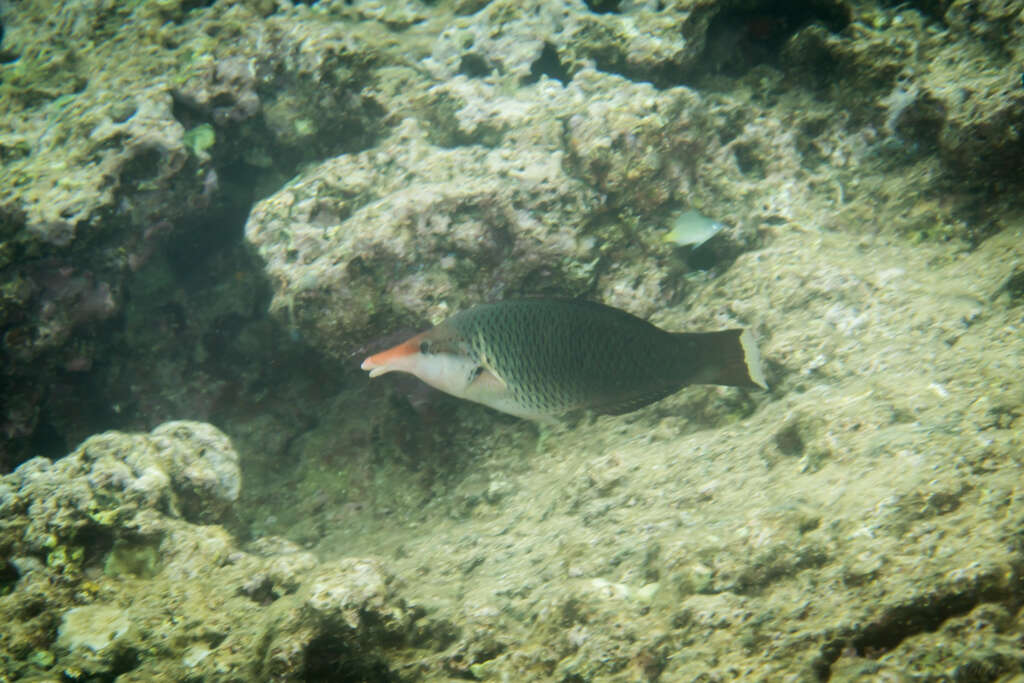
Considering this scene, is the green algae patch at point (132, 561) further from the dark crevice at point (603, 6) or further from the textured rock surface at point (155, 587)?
the dark crevice at point (603, 6)

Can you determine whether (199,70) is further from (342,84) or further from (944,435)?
(944,435)

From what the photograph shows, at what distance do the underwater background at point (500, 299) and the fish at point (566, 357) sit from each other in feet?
1.30

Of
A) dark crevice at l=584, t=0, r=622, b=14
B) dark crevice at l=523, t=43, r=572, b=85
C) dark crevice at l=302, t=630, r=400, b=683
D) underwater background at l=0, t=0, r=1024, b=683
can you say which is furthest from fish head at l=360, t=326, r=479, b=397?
dark crevice at l=584, t=0, r=622, b=14

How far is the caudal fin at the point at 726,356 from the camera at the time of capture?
276 cm

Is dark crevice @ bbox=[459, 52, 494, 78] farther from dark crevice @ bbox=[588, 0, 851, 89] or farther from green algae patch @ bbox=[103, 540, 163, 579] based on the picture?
green algae patch @ bbox=[103, 540, 163, 579]

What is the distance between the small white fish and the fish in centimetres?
117

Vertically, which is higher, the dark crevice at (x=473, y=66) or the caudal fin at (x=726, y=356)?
the dark crevice at (x=473, y=66)

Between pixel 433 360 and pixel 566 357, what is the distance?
70 cm

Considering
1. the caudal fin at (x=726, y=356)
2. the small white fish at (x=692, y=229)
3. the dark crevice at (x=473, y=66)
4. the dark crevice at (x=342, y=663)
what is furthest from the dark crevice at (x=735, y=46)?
the dark crevice at (x=342, y=663)

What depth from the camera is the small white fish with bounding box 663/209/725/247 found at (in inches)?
146

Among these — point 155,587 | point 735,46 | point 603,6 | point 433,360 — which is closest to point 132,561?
point 155,587

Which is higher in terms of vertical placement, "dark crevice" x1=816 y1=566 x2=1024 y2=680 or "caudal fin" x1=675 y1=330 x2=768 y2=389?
"dark crevice" x1=816 y1=566 x2=1024 y2=680

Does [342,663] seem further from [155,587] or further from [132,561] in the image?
[132,561]

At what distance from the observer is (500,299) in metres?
3.62
